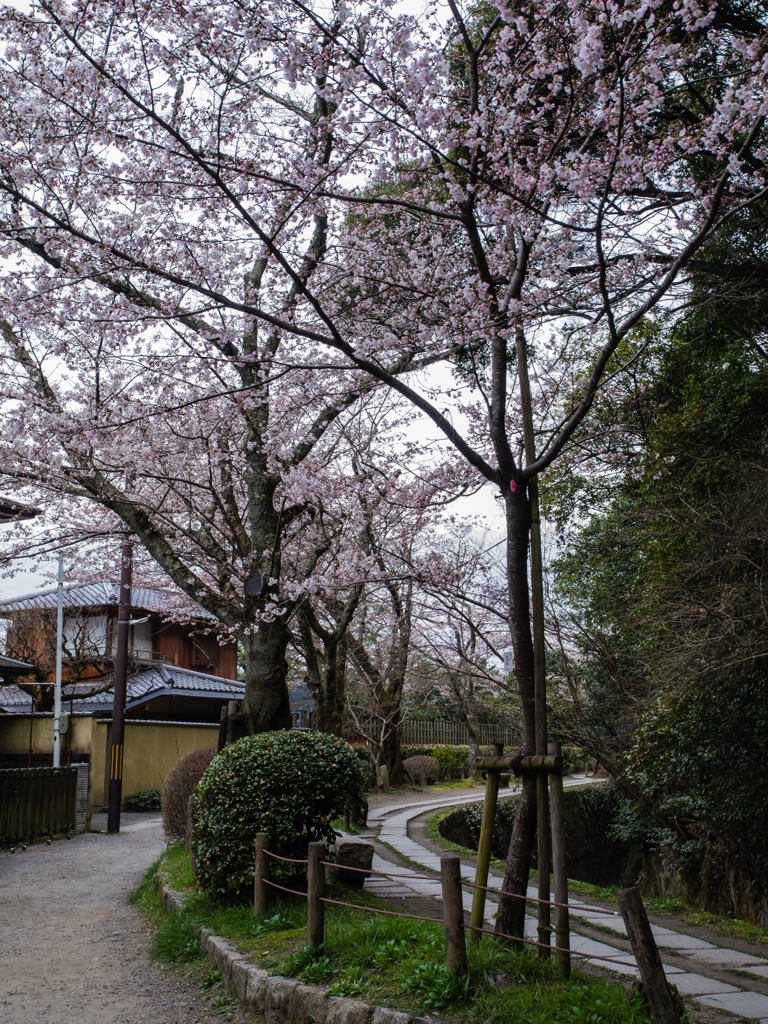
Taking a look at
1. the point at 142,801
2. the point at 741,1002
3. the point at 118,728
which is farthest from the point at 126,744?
the point at 741,1002

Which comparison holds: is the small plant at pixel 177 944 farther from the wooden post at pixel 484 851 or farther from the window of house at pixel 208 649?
the window of house at pixel 208 649

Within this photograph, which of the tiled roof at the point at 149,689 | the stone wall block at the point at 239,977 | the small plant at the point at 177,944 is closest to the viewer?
the stone wall block at the point at 239,977

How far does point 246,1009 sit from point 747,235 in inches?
304

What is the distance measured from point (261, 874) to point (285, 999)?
144 cm

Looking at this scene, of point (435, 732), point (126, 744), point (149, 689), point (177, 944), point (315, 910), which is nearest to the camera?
point (315, 910)

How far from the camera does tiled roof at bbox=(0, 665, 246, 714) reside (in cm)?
2092

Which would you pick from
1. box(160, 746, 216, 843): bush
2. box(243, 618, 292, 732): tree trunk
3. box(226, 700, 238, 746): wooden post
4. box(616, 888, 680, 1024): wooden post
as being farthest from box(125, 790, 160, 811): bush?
box(616, 888, 680, 1024): wooden post

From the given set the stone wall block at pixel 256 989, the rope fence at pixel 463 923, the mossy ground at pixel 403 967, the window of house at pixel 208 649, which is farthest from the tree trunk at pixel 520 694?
the window of house at pixel 208 649

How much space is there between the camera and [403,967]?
13.1ft

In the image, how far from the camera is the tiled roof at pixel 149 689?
68.6 ft

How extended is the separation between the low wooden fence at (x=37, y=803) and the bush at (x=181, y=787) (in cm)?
372

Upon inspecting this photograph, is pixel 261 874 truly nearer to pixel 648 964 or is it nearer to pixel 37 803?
pixel 648 964

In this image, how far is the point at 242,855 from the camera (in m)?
5.80

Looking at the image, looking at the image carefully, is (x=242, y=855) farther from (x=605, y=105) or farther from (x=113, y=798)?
(x=113, y=798)
